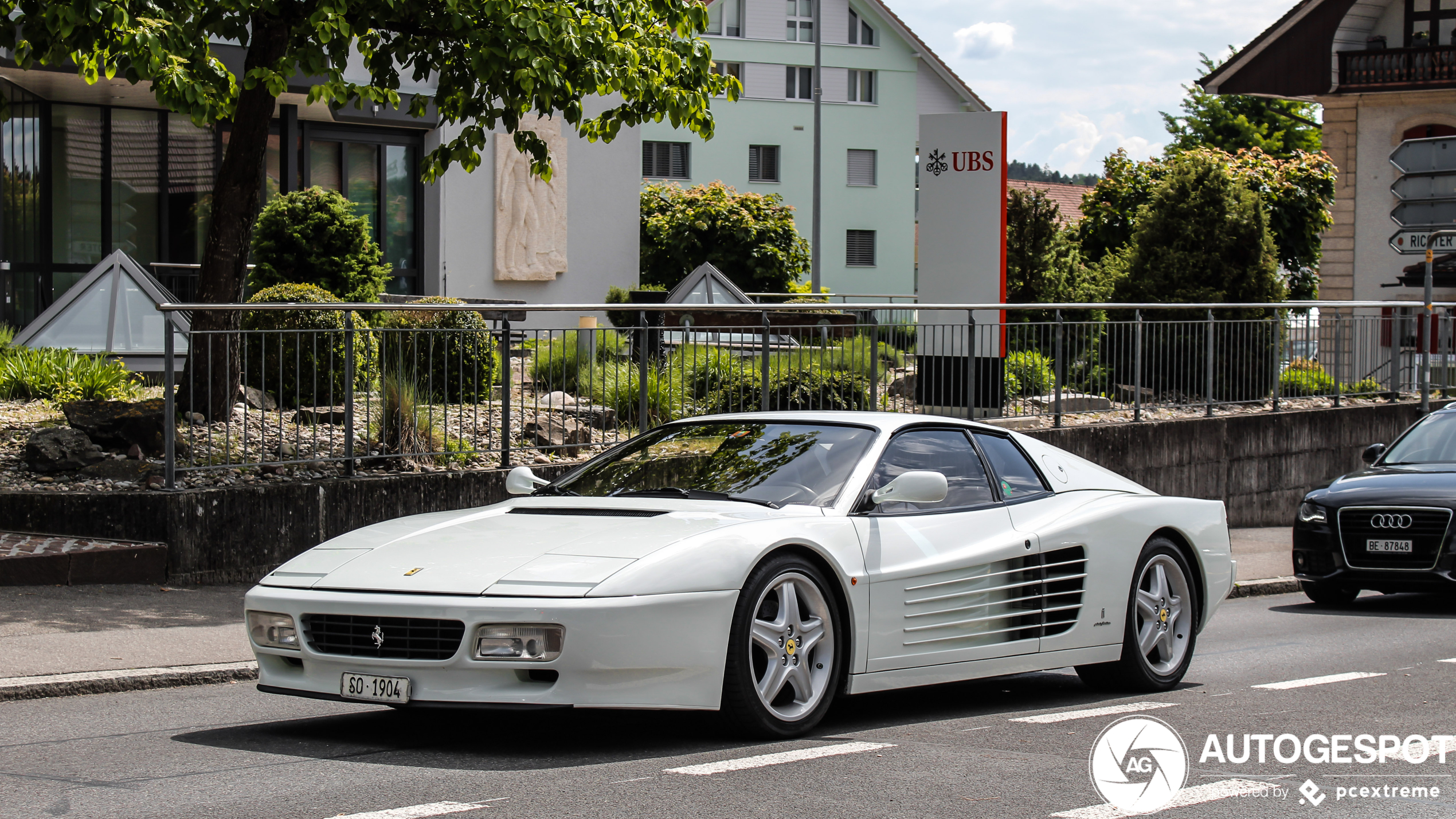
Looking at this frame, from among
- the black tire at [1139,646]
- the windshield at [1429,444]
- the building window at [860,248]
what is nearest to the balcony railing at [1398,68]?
the building window at [860,248]

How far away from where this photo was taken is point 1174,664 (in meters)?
7.83

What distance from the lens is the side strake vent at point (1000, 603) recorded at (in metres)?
6.59

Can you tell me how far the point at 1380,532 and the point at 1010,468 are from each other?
5.44m

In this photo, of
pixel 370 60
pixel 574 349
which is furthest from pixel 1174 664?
pixel 370 60

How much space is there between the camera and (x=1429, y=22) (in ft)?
143

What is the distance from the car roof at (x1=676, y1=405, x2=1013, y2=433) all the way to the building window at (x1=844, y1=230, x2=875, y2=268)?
160ft

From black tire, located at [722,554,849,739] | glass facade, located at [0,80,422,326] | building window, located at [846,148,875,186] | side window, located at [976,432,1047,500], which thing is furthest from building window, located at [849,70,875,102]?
black tire, located at [722,554,849,739]

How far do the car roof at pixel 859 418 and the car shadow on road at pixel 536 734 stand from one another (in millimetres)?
1316

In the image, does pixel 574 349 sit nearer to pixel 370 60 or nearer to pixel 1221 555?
pixel 370 60

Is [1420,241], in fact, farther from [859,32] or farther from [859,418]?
[859,32]

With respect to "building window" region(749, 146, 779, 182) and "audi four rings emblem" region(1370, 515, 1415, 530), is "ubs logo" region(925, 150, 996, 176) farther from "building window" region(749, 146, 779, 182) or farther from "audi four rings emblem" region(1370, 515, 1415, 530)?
"building window" region(749, 146, 779, 182)

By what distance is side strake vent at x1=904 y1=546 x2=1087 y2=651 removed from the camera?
659 cm

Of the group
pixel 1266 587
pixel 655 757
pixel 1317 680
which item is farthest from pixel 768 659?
pixel 1266 587

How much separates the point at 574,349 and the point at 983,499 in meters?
6.00
